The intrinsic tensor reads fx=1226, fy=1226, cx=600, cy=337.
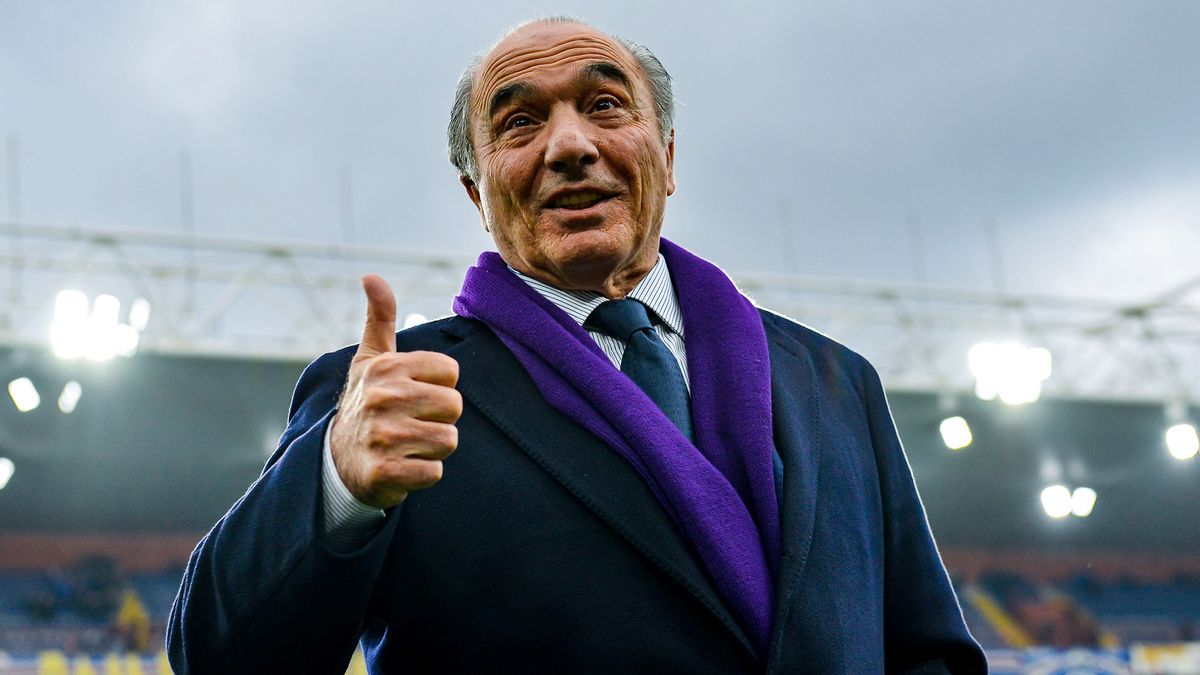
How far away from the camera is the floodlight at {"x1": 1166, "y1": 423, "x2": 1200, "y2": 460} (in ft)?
53.4

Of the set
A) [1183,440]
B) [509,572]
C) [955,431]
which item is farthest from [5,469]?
[1183,440]

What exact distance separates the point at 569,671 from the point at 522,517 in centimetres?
19

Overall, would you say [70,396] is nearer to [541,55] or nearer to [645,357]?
[541,55]

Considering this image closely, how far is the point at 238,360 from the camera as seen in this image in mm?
12641

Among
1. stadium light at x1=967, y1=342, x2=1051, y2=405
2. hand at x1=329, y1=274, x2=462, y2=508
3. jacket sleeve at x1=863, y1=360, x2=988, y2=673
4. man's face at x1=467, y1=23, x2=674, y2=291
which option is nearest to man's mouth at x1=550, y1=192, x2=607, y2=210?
man's face at x1=467, y1=23, x2=674, y2=291

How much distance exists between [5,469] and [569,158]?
46.2 feet

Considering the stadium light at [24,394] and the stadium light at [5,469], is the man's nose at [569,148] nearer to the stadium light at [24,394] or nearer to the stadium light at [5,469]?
the stadium light at [24,394]

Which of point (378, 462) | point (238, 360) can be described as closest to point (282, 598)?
point (378, 462)

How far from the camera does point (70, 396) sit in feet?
41.6

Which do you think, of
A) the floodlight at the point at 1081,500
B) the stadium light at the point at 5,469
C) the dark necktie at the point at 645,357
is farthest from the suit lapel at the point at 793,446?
the floodlight at the point at 1081,500

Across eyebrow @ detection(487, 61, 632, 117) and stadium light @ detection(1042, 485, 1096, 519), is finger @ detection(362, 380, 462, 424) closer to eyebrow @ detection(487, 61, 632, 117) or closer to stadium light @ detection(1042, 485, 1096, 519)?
eyebrow @ detection(487, 61, 632, 117)

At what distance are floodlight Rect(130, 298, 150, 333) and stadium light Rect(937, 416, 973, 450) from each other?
9558mm

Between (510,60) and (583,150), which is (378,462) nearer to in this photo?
(583,150)

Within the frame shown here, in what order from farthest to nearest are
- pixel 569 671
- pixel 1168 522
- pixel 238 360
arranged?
pixel 1168 522 → pixel 238 360 → pixel 569 671
